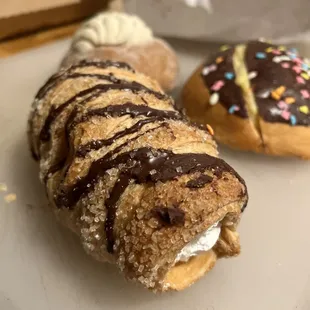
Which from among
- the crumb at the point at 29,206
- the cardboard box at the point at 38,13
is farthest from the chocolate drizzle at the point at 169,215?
the cardboard box at the point at 38,13

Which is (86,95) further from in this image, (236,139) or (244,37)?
(244,37)

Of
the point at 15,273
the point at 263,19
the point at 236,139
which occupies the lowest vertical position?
the point at 15,273

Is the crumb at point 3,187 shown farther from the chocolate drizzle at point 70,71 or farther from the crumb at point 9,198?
the chocolate drizzle at point 70,71

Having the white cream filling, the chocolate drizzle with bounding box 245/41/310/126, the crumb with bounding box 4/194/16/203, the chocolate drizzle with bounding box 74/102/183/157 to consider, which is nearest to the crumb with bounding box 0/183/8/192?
the crumb with bounding box 4/194/16/203

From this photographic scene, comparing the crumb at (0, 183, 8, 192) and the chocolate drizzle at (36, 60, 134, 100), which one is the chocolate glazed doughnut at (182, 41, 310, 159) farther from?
the crumb at (0, 183, 8, 192)

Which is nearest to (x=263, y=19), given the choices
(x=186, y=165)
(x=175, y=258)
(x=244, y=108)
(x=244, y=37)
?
(x=244, y=37)

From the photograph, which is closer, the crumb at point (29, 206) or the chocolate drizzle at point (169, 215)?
the chocolate drizzle at point (169, 215)

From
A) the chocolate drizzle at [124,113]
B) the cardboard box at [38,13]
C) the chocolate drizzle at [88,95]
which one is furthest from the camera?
the cardboard box at [38,13]

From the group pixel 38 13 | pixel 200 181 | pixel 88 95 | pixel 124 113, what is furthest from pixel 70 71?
pixel 38 13
